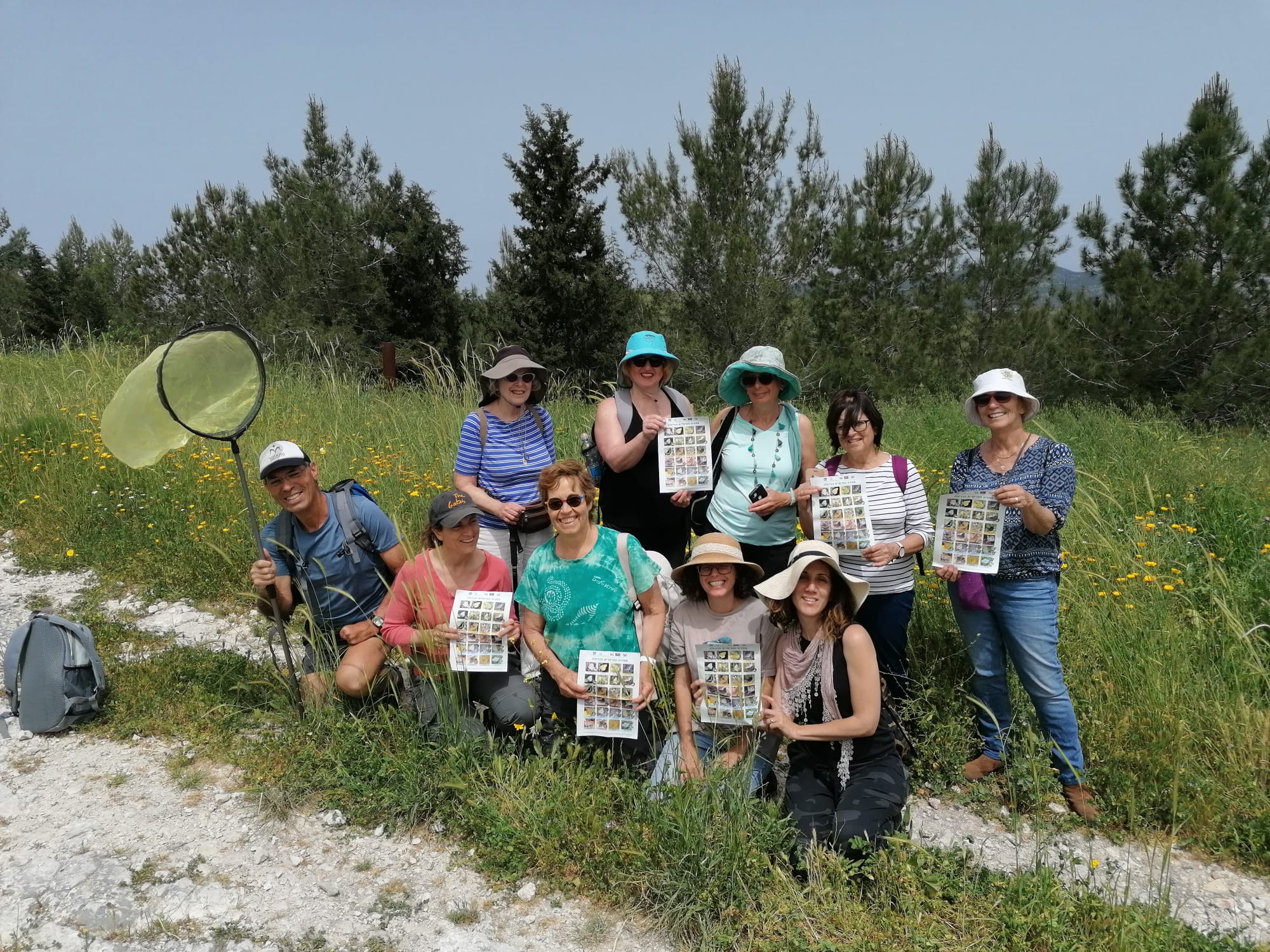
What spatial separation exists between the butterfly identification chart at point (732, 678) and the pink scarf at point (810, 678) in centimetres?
13

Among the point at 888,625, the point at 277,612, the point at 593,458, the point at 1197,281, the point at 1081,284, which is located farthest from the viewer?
the point at 1081,284

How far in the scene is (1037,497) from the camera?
298cm

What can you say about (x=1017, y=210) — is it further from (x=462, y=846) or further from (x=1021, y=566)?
(x=462, y=846)

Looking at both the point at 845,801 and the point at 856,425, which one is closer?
the point at 845,801

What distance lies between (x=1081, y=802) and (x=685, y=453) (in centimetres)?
199

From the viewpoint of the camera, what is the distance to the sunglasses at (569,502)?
3.18 metres

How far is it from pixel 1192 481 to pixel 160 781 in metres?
6.72

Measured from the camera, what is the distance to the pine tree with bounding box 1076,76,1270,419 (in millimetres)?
11078

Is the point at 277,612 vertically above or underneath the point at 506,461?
underneath

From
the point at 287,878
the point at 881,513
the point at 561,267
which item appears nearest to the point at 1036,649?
the point at 881,513

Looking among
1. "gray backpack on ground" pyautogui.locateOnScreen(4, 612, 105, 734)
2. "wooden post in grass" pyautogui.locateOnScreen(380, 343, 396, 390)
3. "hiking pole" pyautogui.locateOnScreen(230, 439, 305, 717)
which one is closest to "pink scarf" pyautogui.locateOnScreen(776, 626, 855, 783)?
"hiking pole" pyautogui.locateOnScreen(230, 439, 305, 717)

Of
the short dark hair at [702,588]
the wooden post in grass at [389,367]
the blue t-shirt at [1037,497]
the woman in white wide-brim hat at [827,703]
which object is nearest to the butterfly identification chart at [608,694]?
the short dark hair at [702,588]

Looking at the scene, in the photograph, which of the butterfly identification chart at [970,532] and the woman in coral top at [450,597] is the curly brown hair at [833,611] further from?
the woman in coral top at [450,597]

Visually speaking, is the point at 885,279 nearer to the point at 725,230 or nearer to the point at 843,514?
the point at 725,230
